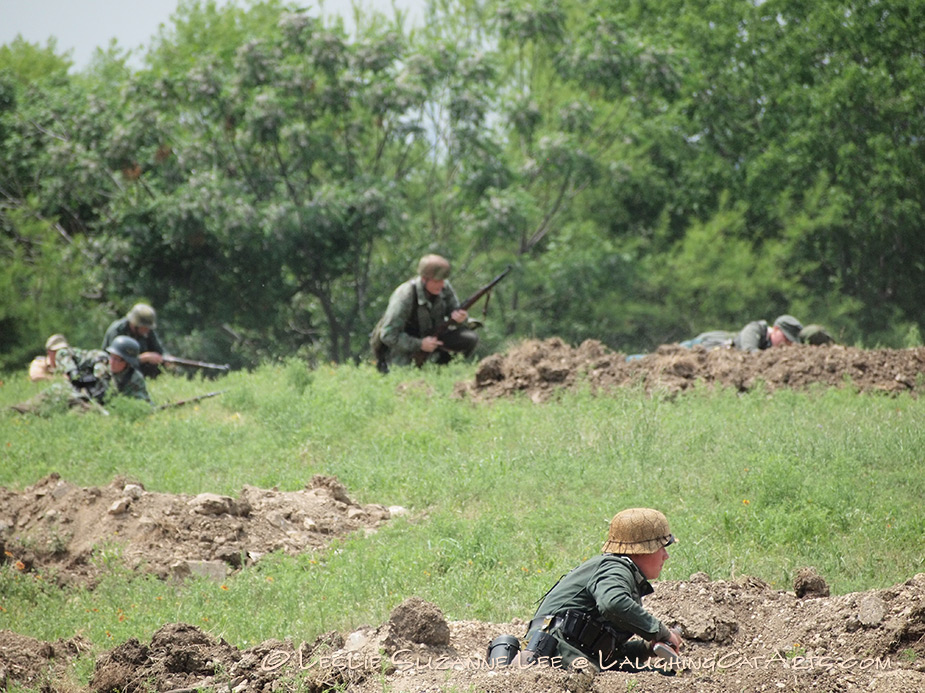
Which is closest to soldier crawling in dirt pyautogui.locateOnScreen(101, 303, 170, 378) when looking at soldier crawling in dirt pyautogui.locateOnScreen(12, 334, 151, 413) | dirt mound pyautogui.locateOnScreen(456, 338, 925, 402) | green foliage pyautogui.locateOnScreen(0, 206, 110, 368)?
soldier crawling in dirt pyautogui.locateOnScreen(12, 334, 151, 413)

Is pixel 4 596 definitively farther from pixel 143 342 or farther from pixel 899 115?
pixel 899 115

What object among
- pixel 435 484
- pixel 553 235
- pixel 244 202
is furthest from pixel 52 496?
pixel 553 235

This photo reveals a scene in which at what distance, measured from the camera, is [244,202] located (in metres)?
20.7

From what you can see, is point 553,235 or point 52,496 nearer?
point 52,496

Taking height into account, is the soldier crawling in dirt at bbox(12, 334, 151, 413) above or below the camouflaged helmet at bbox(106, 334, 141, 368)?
below

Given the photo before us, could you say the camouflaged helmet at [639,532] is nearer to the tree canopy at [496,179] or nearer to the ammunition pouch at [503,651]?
the ammunition pouch at [503,651]

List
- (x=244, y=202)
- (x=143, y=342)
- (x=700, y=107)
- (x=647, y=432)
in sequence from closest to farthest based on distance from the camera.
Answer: (x=647, y=432) → (x=143, y=342) → (x=244, y=202) → (x=700, y=107)

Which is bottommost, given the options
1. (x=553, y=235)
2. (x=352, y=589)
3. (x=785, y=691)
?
(x=553, y=235)

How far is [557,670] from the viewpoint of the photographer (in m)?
4.93

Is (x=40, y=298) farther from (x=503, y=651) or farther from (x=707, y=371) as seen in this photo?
(x=503, y=651)

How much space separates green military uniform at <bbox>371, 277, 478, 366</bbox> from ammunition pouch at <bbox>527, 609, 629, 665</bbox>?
26.9ft

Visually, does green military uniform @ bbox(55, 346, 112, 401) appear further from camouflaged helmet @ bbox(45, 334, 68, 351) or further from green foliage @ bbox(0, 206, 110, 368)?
green foliage @ bbox(0, 206, 110, 368)

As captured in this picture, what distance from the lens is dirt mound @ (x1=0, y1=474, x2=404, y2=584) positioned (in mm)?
7977

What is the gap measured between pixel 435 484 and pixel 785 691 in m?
4.69
